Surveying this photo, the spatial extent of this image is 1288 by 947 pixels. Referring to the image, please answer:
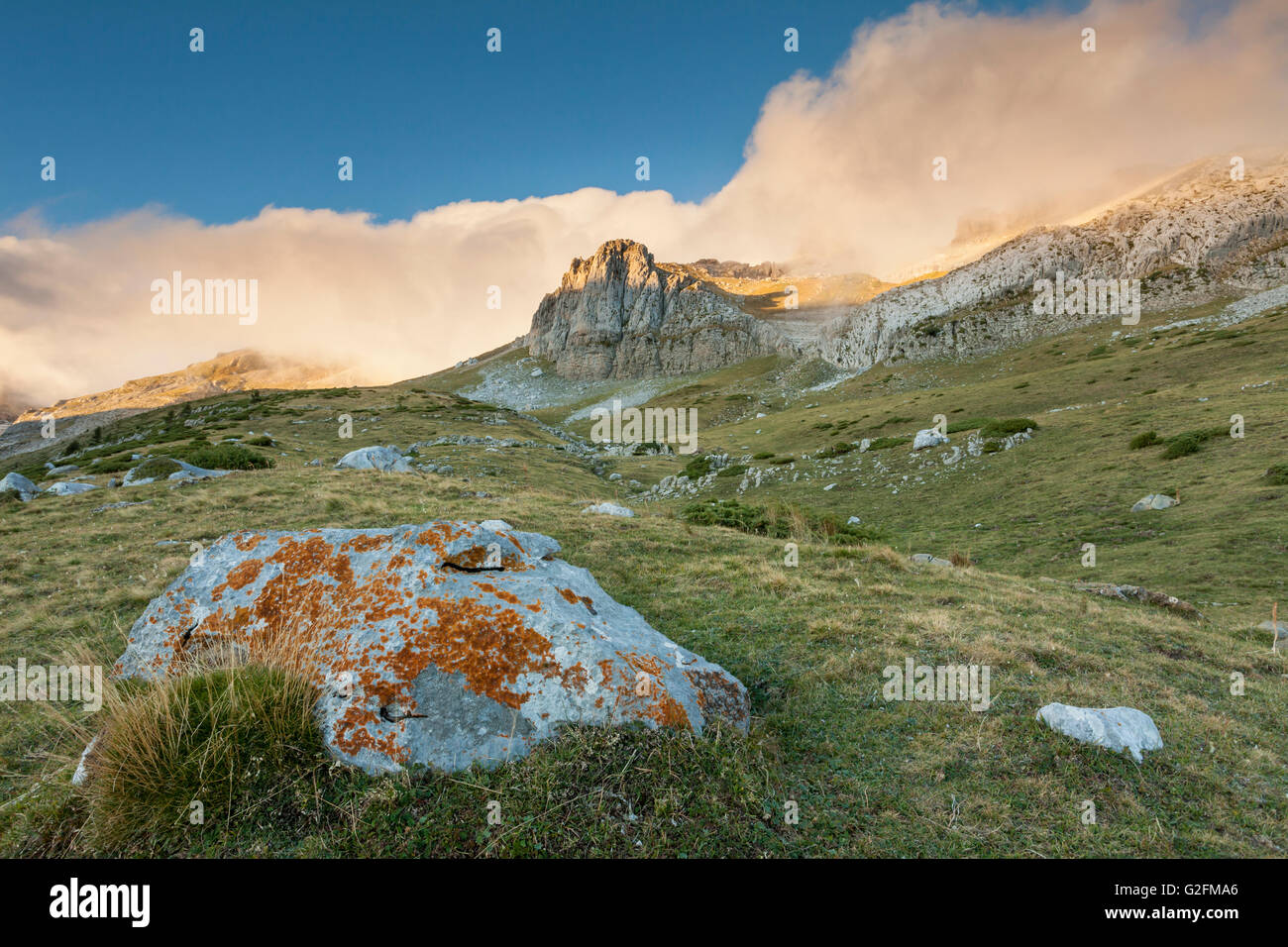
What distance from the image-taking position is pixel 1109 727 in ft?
17.6

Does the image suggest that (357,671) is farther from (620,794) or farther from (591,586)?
(591,586)

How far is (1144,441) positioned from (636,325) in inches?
6230

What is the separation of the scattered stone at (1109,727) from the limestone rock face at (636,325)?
481 feet

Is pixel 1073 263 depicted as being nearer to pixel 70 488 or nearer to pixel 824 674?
pixel 824 674

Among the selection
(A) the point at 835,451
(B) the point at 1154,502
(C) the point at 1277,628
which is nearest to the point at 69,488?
(C) the point at 1277,628

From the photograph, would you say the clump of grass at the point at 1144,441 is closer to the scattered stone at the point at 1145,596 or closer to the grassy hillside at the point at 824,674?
the grassy hillside at the point at 824,674

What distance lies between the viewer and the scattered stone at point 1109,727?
17.3 ft

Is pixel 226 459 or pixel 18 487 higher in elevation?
pixel 226 459

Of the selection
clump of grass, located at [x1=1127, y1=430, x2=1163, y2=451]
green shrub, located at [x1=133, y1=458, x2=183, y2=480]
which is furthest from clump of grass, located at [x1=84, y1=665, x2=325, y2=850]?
clump of grass, located at [x1=1127, y1=430, x2=1163, y2=451]

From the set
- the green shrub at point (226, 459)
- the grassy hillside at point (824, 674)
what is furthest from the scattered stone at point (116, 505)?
A: the green shrub at point (226, 459)

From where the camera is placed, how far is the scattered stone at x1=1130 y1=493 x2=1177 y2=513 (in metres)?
19.6

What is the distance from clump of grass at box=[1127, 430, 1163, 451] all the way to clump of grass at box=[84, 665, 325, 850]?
33748 mm

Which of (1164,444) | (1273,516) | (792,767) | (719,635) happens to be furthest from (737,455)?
(792,767)
